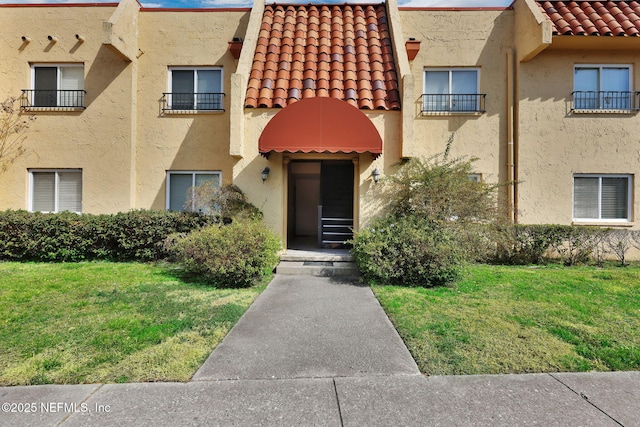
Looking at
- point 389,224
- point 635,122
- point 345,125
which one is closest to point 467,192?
point 389,224

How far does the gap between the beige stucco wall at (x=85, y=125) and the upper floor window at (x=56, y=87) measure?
0.22 metres

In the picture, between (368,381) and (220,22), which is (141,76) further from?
→ (368,381)

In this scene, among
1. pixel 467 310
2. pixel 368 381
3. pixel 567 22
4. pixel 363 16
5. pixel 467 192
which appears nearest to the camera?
pixel 368 381

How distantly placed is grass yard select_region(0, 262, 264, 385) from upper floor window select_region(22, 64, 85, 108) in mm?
6797

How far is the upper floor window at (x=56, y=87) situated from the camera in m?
12.2

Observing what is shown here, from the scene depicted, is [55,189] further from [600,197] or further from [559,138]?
[600,197]

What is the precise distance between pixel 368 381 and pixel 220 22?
13726 mm

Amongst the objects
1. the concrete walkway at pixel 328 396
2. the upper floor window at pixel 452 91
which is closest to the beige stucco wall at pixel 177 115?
the upper floor window at pixel 452 91

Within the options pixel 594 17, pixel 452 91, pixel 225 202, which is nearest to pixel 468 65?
pixel 452 91

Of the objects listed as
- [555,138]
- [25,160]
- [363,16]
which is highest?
[363,16]

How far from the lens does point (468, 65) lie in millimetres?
12344

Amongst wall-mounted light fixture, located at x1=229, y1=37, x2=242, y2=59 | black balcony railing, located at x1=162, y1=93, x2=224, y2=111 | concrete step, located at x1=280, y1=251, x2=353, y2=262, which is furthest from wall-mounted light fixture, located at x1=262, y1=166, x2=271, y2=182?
wall-mounted light fixture, located at x1=229, y1=37, x2=242, y2=59

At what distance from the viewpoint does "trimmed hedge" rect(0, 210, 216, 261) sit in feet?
34.3

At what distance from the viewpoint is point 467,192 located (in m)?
9.30
